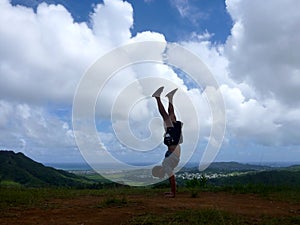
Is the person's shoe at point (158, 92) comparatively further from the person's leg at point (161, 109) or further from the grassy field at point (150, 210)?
the grassy field at point (150, 210)

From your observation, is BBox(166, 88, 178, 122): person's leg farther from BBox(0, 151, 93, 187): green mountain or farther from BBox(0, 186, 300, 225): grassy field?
BBox(0, 151, 93, 187): green mountain

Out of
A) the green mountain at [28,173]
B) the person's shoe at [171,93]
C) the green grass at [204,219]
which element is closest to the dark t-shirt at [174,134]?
the person's shoe at [171,93]

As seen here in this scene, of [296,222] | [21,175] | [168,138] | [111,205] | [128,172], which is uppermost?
[21,175]

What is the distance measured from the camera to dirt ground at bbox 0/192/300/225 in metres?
6.69

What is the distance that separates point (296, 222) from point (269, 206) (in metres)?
2.15

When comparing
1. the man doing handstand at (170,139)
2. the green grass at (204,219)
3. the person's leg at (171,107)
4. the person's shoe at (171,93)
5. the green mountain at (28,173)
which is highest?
the green mountain at (28,173)

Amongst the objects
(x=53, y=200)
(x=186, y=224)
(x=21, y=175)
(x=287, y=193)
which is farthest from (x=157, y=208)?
(x=21, y=175)

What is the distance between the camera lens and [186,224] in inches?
243

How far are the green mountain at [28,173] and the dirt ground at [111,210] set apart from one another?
4022 cm

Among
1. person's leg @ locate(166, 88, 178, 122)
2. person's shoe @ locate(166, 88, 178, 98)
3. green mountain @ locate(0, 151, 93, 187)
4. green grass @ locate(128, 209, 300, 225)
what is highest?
green mountain @ locate(0, 151, 93, 187)

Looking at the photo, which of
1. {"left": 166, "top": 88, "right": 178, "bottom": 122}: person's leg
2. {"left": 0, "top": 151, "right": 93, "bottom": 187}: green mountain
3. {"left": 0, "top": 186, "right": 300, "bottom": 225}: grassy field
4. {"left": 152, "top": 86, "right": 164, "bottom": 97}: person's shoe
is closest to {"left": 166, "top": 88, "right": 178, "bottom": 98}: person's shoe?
{"left": 166, "top": 88, "right": 178, "bottom": 122}: person's leg

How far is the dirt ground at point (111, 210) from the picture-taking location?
6.69 metres

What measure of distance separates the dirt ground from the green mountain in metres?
40.2

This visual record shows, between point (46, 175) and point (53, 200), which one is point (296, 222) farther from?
point (46, 175)
